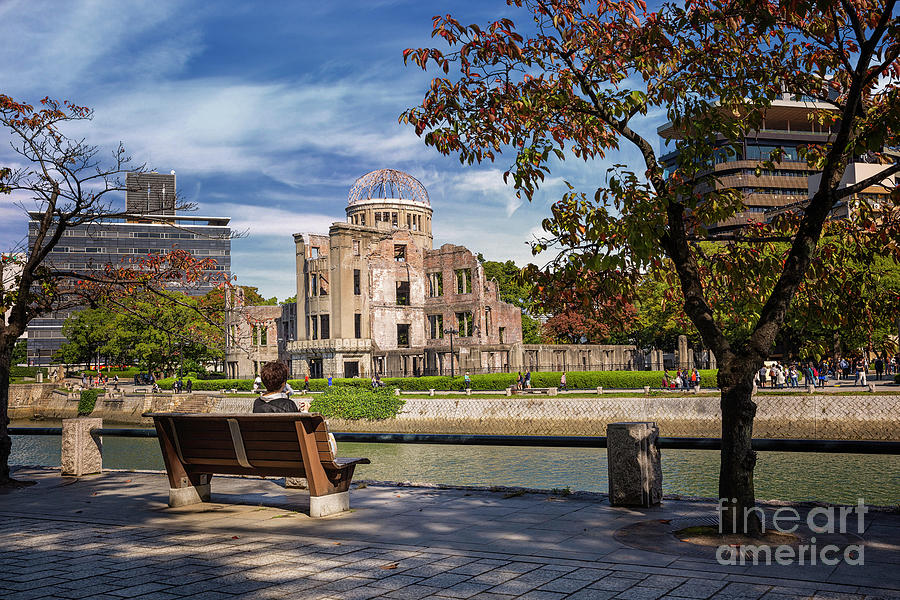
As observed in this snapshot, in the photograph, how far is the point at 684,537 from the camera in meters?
6.00

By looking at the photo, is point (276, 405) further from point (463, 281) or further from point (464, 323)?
point (463, 281)

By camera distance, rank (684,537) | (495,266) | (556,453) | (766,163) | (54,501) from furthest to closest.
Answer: (495,266), (556,453), (54,501), (766,163), (684,537)

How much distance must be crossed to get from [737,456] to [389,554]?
2871 millimetres

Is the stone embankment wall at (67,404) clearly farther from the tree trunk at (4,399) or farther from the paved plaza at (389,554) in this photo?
the paved plaza at (389,554)

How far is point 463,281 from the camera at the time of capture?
64.1 metres

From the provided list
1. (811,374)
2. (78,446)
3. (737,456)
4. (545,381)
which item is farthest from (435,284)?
(737,456)

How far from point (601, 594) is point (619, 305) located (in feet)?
11.7

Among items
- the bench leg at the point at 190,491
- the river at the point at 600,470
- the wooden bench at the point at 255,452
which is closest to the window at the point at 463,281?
the river at the point at 600,470

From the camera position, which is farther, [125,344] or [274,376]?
[125,344]

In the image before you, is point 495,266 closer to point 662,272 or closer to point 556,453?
point 556,453

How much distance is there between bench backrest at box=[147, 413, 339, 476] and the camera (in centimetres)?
721

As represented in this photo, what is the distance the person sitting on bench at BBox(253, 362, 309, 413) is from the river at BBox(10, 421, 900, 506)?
10.3 meters

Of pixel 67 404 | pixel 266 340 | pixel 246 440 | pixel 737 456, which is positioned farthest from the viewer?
pixel 266 340

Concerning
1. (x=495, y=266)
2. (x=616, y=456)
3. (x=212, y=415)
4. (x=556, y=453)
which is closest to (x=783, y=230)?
(x=616, y=456)
